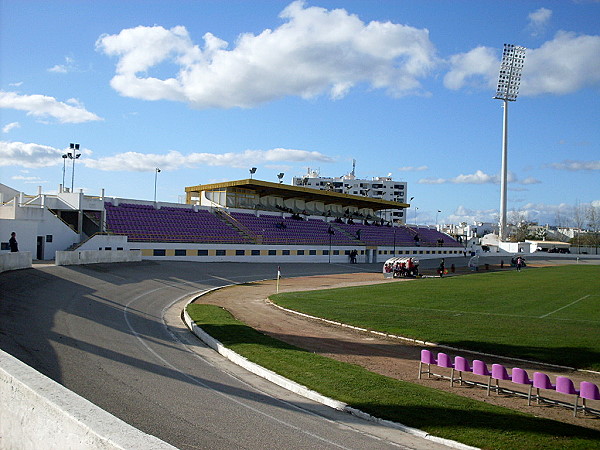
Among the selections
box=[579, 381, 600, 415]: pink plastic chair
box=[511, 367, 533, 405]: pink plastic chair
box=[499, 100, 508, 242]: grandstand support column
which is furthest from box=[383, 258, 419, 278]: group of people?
box=[499, 100, 508, 242]: grandstand support column

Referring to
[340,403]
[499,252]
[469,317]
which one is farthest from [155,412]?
[499,252]

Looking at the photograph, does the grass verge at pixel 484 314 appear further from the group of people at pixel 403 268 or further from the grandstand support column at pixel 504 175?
the grandstand support column at pixel 504 175

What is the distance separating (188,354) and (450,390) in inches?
335

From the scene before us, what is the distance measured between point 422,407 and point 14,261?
24284mm

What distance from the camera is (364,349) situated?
60.7 ft

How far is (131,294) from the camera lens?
1153 inches

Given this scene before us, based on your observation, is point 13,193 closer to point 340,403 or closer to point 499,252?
point 340,403

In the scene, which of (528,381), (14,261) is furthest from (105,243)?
(528,381)

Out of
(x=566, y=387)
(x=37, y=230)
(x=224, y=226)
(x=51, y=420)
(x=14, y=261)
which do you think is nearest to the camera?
(x=51, y=420)

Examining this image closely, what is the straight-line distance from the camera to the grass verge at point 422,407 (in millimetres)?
9670

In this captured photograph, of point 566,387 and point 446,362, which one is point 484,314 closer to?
point 446,362

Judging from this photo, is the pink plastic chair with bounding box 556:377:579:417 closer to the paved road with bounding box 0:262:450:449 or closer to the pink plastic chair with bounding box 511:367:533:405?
the pink plastic chair with bounding box 511:367:533:405

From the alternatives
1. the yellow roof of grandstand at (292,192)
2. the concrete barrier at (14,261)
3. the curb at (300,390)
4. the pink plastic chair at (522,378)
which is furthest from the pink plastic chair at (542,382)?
the yellow roof of grandstand at (292,192)

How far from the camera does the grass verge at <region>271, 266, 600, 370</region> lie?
1831 centimetres
